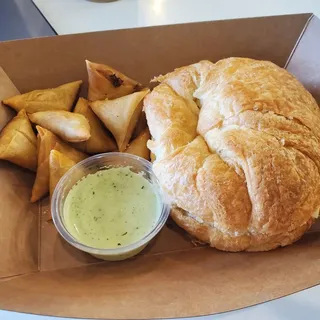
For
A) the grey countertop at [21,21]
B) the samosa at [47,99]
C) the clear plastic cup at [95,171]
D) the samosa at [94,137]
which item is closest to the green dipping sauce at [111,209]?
the clear plastic cup at [95,171]

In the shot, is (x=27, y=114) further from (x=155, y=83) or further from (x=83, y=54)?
(x=155, y=83)

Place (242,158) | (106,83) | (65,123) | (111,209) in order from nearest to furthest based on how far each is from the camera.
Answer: (242,158)
(111,209)
(65,123)
(106,83)

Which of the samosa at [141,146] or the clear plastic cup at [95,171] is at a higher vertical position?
the samosa at [141,146]

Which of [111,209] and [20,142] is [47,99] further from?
[111,209]

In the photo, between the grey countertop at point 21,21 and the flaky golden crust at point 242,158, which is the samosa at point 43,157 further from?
the grey countertop at point 21,21

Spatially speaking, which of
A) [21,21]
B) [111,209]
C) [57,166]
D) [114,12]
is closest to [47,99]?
[57,166]

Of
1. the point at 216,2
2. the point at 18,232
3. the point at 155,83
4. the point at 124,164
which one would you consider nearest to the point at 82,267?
the point at 18,232
